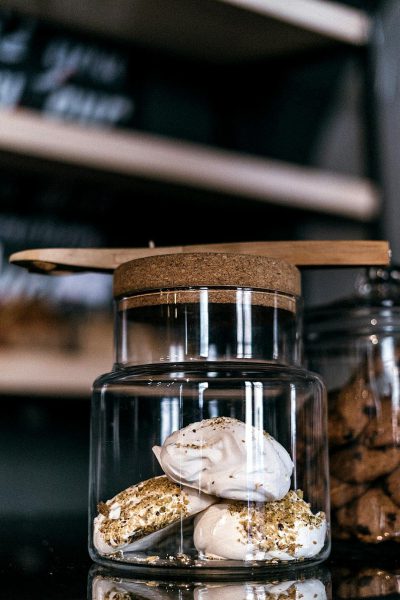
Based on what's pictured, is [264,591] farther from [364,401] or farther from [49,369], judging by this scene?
[49,369]

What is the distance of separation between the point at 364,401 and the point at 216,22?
1186mm

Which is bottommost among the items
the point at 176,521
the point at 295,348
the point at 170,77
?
the point at 176,521

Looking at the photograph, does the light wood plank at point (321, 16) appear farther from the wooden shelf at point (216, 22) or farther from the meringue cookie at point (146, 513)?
the meringue cookie at point (146, 513)

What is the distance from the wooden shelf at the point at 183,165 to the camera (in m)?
1.43

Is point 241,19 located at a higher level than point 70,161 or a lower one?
higher

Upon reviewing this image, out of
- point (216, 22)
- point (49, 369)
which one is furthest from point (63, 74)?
point (49, 369)

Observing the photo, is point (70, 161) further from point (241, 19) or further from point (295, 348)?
point (295, 348)

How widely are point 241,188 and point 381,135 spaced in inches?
16.8

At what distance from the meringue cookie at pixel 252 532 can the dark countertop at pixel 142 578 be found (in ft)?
0.07

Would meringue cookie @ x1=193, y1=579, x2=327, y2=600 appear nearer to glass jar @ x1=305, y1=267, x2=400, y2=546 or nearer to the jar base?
the jar base

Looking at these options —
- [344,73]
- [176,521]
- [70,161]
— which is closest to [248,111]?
[344,73]

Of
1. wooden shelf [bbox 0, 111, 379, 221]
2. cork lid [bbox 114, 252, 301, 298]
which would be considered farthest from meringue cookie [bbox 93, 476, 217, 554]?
wooden shelf [bbox 0, 111, 379, 221]

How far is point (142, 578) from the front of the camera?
55cm

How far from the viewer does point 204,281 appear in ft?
1.92
